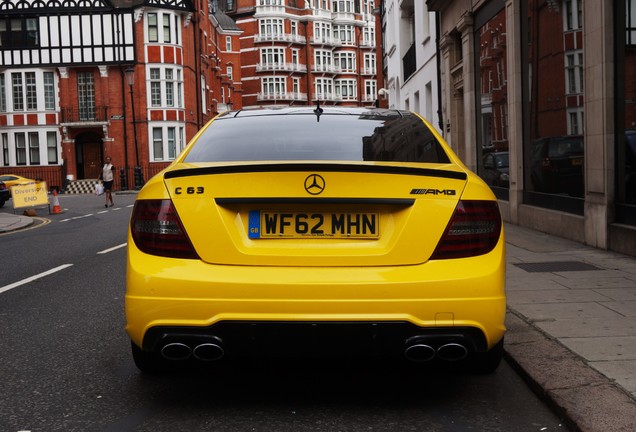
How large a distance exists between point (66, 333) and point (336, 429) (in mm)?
3150

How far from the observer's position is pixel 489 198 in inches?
152

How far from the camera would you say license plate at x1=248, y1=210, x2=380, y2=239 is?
3.67 meters

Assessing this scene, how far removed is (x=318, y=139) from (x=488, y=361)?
1.53 m

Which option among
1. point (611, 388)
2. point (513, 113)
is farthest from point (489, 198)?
point (513, 113)

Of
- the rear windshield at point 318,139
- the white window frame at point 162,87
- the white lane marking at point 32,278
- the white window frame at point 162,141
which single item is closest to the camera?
the rear windshield at point 318,139

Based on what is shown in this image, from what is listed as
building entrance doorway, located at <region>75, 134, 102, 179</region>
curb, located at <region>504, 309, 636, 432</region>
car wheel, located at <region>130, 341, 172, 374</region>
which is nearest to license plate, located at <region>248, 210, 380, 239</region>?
car wheel, located at <region>130, 341, 172, 374</region>

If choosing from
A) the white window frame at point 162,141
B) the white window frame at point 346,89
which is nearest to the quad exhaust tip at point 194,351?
the white window frame at point 162,141

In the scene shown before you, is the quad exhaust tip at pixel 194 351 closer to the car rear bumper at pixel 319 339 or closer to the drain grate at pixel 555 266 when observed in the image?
the car rear bumper at pixel 319 339

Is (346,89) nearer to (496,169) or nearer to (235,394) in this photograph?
(496,169)

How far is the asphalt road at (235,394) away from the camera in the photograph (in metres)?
3.81

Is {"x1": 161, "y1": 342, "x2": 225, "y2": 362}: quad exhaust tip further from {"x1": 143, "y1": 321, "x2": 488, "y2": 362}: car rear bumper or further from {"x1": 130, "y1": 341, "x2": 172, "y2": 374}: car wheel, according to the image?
{"x1": 130, "y1": 341, "x2": 172, "y2": 374}: car wheel

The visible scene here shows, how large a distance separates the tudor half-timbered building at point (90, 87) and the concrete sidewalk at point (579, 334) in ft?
146

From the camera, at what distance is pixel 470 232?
373cm

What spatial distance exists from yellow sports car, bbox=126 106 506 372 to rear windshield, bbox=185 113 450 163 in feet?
0.85
